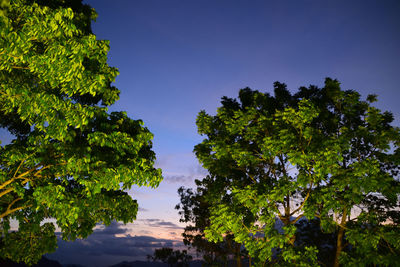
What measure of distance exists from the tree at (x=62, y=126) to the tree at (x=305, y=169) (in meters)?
5.63

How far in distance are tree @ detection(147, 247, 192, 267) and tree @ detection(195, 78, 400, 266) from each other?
36.3m

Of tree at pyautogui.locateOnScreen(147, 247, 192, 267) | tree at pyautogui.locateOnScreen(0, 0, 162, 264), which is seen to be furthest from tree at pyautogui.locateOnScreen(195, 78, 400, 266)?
tree at pyautogui.locateOnScreen(147, 247, 192, 267)

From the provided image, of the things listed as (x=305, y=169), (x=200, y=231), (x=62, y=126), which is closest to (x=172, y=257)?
(x=200, y=231)

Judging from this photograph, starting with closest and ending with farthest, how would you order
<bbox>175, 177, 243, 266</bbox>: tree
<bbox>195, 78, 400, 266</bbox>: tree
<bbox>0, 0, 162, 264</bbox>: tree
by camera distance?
<bbox>0, 0, 162, 264</bbox>: tree, <bbox>195, 78, 400, 266</bbox>: tree, <bbox>175, 177, 243, 266</bbox>: tree

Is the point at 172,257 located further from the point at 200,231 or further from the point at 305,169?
the point at 305,169

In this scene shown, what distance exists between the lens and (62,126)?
6.57 meters

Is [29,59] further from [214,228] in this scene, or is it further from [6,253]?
[214,228]

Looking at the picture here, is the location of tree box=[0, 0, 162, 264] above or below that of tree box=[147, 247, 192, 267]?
above

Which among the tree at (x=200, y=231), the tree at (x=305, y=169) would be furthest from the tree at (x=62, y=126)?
the tree at (x=200, y=231)

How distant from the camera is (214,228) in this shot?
42.6 ft

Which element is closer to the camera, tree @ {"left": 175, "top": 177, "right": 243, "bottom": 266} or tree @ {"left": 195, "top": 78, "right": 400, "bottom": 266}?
tree @ {"left": 195, "top": 78, "right": 400, "bottom": 266}

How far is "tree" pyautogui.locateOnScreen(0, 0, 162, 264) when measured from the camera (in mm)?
5703

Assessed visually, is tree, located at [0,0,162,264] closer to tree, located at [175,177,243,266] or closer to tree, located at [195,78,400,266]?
tree, located at [195,78,400,266]

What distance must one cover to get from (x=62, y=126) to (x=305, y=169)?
10.5 m
